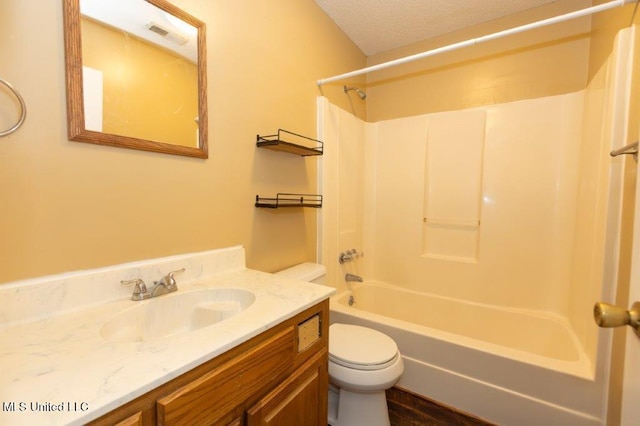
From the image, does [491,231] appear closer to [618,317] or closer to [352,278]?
[352,278]

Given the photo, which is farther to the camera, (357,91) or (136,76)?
(357,91)

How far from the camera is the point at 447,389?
5.08 feet

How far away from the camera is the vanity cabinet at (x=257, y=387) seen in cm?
57

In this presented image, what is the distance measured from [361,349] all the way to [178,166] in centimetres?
118

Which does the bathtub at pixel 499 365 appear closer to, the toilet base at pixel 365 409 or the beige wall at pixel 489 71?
the toilet base at pixel 365 409

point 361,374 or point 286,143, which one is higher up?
point 286,143

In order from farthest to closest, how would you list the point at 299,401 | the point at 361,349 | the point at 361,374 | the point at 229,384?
the point at 361,349, the point at 361,374, the point at 299,401, the point at 229,384

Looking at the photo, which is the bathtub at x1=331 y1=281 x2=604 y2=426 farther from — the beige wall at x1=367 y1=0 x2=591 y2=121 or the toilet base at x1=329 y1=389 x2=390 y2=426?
the beige wall at x1=367 y1=0 x2=591 y2=121

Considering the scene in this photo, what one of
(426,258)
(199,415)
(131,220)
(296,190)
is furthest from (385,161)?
(199,415)

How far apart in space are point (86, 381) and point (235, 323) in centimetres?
32

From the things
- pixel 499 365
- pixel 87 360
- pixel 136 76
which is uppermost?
pixel 136 76

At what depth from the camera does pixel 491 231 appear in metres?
2.10

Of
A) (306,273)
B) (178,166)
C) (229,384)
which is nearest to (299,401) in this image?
(229,384)

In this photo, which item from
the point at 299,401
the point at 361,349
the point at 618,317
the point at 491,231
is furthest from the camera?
the point at 491,231
